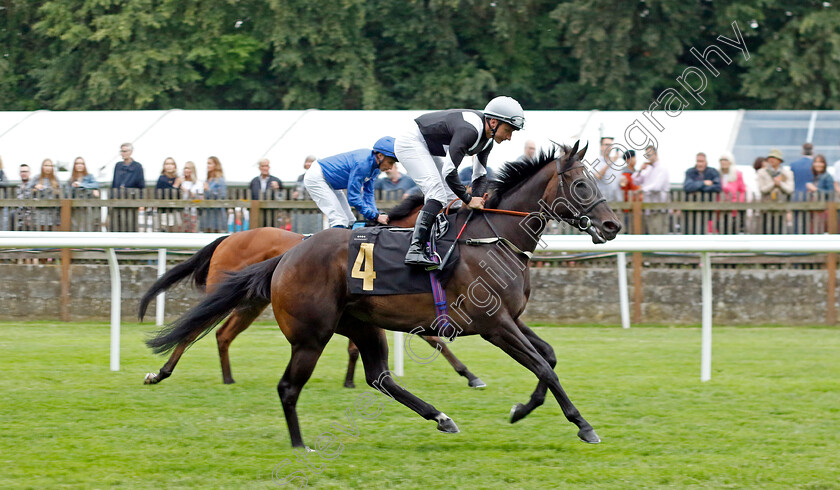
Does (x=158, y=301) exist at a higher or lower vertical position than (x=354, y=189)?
lower

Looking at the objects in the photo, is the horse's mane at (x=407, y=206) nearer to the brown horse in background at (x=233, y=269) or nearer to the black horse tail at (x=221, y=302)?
the black horse tail at (x=221, y=302)

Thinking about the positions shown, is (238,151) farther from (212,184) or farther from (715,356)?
(715,356)

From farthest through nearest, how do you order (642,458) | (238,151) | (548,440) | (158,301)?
(238,151)
(158,301)
(548,440)
(642,458)

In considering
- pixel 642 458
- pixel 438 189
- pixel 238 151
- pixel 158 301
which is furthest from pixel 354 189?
pixel 238 151

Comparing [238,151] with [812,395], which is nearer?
[812,395]

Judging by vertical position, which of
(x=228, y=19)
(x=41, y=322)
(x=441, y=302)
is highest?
(x=228, y=19)

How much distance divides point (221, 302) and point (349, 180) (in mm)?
1904

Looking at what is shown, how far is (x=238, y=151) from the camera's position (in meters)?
15.6

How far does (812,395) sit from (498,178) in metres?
2.65

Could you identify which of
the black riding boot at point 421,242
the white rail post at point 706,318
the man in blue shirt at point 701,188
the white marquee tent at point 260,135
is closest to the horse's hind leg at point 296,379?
the black riding boot at point 421,242

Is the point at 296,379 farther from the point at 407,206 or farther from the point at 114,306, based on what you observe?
the point at 114,306

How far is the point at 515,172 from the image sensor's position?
20.5 ft

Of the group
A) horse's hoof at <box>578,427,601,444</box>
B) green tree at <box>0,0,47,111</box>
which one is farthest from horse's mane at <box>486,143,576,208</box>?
green tree at <box>0,0,47,111</box>

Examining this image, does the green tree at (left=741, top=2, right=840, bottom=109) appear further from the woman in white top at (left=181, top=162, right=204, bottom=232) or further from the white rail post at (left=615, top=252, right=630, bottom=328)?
the woman in white top at (left=181, top=162, right=204, bottom=232)
